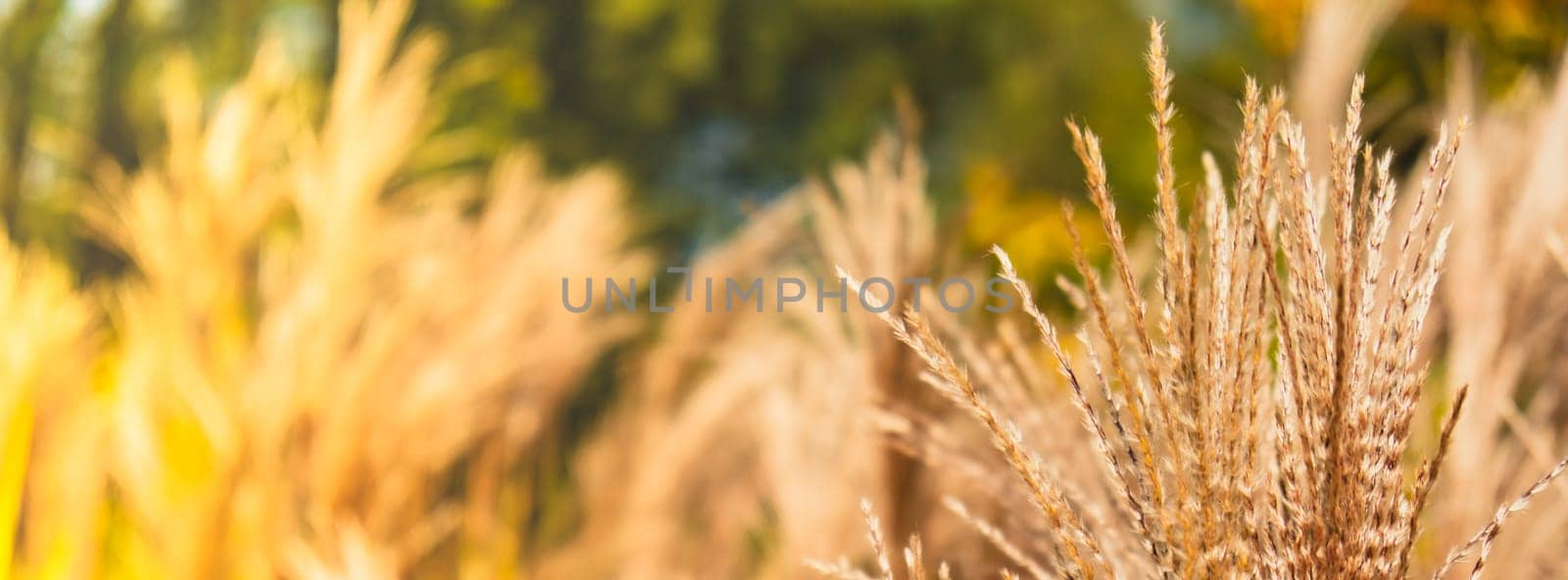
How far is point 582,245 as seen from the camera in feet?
3.96

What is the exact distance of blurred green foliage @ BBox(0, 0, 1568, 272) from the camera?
132cm

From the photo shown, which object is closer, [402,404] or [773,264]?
[402,404]

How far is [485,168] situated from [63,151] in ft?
1.93

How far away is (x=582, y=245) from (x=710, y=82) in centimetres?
72

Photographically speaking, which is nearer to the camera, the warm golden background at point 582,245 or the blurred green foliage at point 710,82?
the warm golden background at point 582,245

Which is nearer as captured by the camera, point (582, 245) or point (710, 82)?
point (582, 245)

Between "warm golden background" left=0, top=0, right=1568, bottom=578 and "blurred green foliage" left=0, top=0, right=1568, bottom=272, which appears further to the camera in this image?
"blurred green foliage" left=0, top=0, right=1568, bottom=272

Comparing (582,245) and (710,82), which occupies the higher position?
(710,82)

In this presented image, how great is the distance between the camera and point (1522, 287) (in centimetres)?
67

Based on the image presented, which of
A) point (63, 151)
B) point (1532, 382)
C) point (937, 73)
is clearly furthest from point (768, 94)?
point (1532, 382)

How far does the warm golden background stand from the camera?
725 millimetres

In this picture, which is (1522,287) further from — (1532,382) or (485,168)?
(485,168)

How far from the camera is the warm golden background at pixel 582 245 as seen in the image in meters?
0.73

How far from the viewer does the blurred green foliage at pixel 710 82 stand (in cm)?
132
